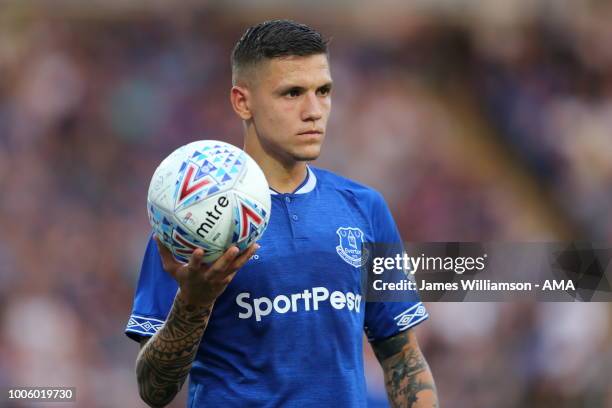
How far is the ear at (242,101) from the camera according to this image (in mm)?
4250

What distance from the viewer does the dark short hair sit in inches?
162

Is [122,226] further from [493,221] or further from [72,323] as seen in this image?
[493,221]

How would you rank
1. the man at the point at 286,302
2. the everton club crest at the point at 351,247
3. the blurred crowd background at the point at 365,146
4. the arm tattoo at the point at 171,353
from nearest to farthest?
the arm tattoo at the point at 171,353, the man at the point at 286,302, the everton club crest at the point at 351,247, the blurred crowd background at the point at 365,146

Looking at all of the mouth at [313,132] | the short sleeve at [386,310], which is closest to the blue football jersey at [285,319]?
the short sleeve at [386,310]

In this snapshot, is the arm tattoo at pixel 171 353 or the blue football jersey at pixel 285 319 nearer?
the arm tattoo at pixel 171 353

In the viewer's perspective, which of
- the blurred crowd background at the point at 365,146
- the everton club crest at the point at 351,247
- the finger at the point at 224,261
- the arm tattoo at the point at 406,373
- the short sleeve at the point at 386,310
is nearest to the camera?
the finger at the point at 224,261

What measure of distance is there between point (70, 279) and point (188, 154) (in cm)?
646

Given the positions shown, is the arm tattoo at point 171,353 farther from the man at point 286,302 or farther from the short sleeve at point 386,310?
the short sleeve at point 386,310

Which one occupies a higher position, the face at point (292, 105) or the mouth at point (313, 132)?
the face at point (292, 105)

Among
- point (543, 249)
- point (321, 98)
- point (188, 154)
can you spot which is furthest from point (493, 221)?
point (188, 154)

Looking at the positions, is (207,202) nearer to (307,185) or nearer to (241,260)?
(241,260)

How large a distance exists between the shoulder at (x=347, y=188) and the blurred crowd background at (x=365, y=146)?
Result: 207 inches

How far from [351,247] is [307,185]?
1.16 feet

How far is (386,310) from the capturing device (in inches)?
169
